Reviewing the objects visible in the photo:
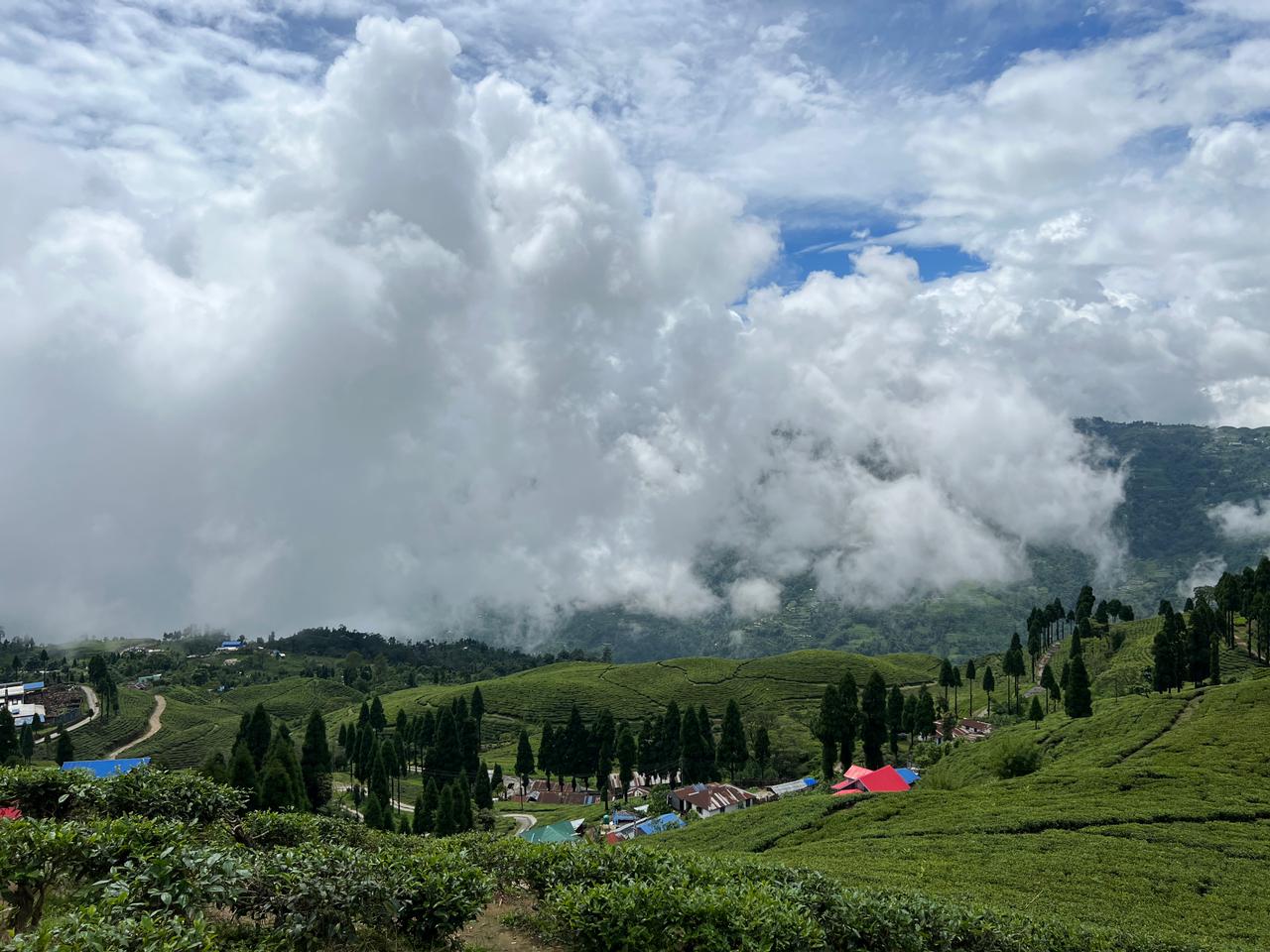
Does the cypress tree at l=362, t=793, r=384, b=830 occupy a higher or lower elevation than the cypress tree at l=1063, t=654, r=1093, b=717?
lower

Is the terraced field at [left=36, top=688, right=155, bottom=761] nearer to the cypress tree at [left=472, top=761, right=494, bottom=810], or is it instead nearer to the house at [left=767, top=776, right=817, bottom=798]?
the cypress tree at [left=472, top=761, right=494, bottom=810]

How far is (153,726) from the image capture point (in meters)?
169

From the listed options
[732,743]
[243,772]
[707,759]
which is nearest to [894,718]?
[732,743]

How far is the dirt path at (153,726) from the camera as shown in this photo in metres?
152

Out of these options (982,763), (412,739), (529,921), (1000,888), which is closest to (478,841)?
(529,921)

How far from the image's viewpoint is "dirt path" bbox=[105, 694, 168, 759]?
152 metres

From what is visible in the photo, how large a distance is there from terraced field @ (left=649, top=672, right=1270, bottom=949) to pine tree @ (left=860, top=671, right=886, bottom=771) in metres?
22.3

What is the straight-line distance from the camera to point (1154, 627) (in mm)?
139250

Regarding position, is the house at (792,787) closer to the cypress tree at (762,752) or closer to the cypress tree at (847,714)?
the cypress tree at (762,752)

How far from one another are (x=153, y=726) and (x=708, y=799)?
466 feet

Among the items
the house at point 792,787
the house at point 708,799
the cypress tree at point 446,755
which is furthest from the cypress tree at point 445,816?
the house at point 792,787

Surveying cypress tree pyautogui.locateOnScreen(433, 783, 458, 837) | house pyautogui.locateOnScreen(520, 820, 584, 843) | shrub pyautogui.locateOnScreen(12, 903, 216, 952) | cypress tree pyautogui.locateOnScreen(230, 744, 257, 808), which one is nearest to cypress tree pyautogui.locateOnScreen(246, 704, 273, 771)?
cypress tree pyautogui.locateOnScreen(433, 783, 458, 837)

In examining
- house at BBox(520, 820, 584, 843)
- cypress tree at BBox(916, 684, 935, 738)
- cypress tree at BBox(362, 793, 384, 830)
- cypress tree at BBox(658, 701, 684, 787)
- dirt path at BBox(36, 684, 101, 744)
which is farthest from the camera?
dirt path at BBox(36, 684, 101, 744)

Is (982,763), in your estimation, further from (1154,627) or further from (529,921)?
(1154,627)
